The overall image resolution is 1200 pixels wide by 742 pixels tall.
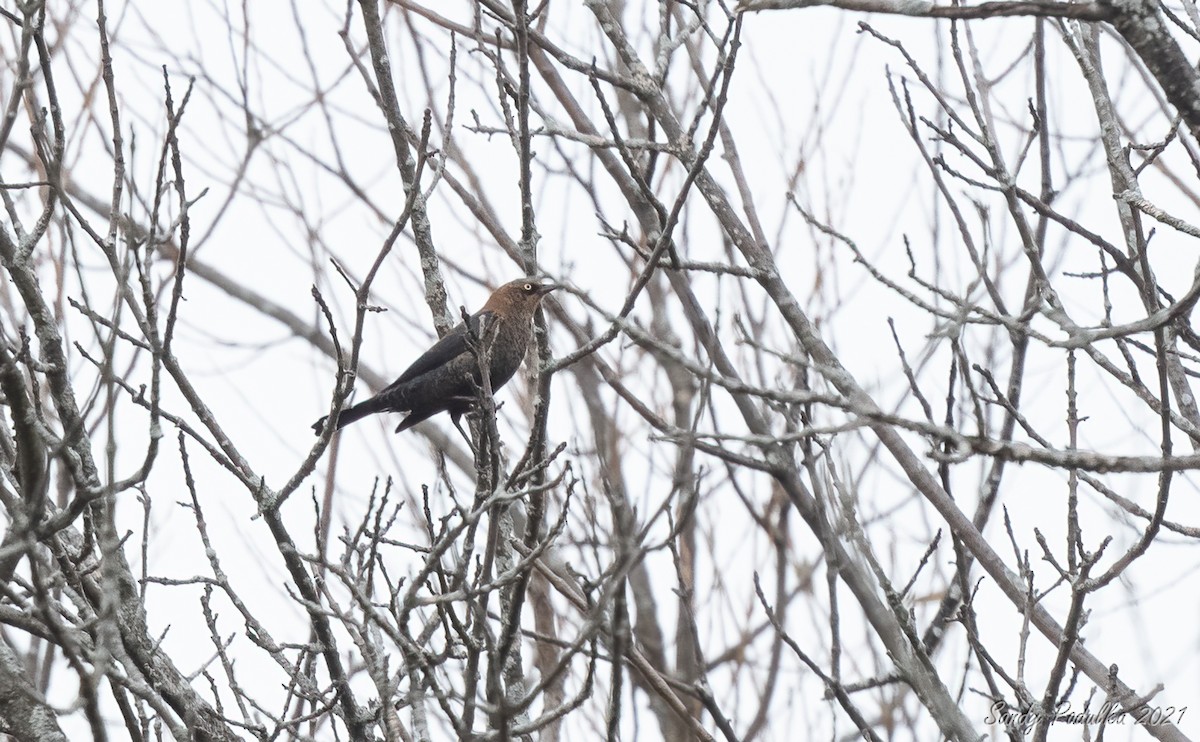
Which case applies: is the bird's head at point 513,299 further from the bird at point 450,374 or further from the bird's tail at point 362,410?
the bird's tail at point 362,410

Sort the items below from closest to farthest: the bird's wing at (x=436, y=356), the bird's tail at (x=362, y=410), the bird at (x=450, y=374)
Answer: the bird's wing at (x=436, y=356)
the bird at (x=450, y=374)
the bird's tail at (x=362, y=410)

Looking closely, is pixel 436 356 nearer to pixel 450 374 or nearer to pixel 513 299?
pixel 450 374

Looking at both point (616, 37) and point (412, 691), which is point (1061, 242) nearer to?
point (616, 37)

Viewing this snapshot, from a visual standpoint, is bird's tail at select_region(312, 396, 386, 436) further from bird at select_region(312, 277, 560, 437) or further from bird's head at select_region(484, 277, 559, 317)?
bird's head at select_region(484, 277, 559, 317)

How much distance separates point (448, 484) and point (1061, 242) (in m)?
2.75

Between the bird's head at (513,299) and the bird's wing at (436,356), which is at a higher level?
the bird's head at (513,299)

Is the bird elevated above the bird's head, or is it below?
below

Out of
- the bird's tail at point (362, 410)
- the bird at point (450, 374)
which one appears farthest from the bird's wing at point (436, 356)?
the bird's tail at point (362, 410)

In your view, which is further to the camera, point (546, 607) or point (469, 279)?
point (469, 279)

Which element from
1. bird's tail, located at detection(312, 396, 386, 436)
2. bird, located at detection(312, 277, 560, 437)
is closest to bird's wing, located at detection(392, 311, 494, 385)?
→ bird, located at detection(312, 277, 560, 437)

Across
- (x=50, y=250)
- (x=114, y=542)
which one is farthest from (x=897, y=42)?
(x=50, y=250)

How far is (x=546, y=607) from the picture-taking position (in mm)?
5090

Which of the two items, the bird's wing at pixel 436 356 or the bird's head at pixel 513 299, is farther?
the bird's head at pixel 513 299

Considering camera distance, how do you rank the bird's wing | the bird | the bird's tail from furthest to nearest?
the bird's tail, the bird, the bird's wing
